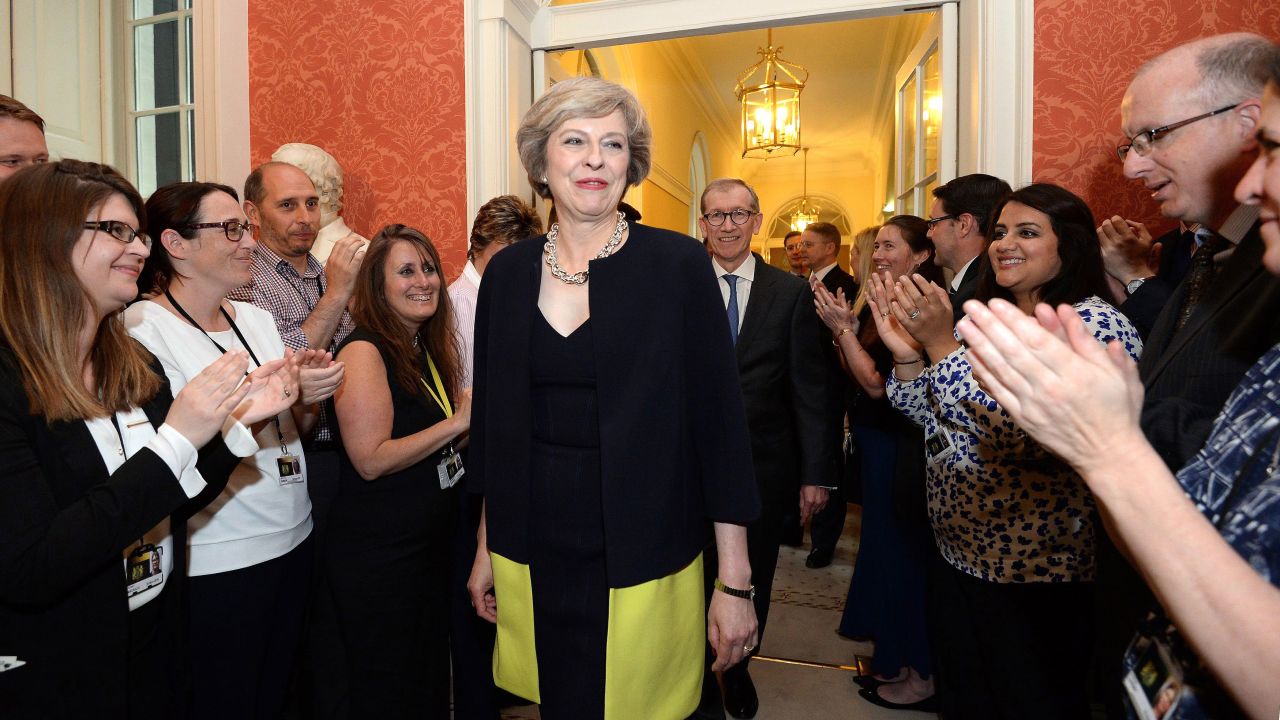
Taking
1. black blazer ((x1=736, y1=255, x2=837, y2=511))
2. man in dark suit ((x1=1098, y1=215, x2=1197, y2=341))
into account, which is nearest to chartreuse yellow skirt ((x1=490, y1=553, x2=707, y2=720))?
black blazer ((x1=736, y1=255, x2=837, y2=511))

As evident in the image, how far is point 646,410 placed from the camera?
4.07ft

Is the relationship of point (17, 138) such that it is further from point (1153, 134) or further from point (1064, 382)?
point (1153, 134)

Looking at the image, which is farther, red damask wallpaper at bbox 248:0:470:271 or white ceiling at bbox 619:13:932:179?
white ceiling at bbox 619:13:932:179

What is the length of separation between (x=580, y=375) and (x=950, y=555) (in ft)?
3.96

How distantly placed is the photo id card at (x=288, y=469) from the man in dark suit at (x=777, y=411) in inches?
57.3

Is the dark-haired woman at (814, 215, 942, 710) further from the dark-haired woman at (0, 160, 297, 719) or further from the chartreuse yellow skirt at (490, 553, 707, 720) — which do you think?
the dark-haired woman at (0, 160, 297, 719)

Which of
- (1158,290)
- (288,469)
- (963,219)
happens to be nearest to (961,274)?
(963,219)

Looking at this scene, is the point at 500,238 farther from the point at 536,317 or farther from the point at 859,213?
the point at 859,213

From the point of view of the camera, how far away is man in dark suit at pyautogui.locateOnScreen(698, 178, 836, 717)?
8.18ft

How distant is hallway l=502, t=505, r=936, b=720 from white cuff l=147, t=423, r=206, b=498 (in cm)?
166

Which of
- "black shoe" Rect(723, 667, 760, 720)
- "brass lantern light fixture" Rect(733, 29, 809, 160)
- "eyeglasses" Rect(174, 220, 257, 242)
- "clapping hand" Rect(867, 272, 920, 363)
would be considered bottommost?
"black shoe" Rect(723, 667, 760, 720)

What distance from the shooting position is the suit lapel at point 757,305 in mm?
2529

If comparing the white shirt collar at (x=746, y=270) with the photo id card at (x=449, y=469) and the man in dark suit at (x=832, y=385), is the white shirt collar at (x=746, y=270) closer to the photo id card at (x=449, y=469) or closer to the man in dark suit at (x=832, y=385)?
the man in dark suit at (x=832, y=385)

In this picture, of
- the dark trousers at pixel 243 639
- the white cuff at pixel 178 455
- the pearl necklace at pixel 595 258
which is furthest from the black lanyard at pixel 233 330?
the pearl necklace at pixel 595 258
